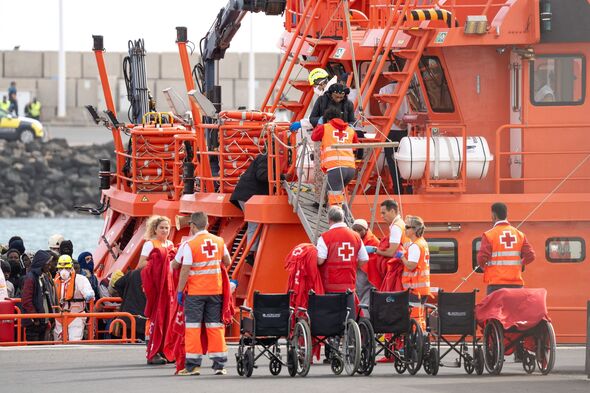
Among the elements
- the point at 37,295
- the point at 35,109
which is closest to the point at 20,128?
the point at 35,109

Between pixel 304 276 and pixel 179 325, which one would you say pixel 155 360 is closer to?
pixel 179 325

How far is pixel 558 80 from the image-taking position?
2386 cm

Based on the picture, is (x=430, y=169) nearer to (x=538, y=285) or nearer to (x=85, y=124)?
(x=538, y=285)

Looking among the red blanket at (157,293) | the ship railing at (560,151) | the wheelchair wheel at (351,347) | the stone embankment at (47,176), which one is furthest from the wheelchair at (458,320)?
the stone embankment at (47,176)

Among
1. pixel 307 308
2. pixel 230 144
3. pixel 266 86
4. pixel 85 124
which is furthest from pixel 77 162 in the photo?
A: pixel 307 308

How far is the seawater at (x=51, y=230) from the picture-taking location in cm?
6317

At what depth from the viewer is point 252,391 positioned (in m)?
16.7

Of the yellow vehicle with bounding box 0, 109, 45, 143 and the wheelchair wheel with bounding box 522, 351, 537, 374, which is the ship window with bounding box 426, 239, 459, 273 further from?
the yellow vehicle with bounding box 0, 109, 45, 143

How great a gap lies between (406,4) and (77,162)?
212 feet

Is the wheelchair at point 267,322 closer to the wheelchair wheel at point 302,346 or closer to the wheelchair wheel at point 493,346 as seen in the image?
the wheelchair wheel at point 302,346

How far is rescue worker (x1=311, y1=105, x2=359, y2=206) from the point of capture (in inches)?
850

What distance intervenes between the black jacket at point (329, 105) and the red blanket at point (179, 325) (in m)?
3.49

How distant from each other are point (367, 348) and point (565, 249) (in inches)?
224

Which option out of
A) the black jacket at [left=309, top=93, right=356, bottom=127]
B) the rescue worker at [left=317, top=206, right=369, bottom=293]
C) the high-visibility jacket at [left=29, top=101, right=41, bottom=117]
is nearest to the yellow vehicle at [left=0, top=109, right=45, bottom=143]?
the high-visibility jacket at [left=29, top=101, right=41, bottom=117]
